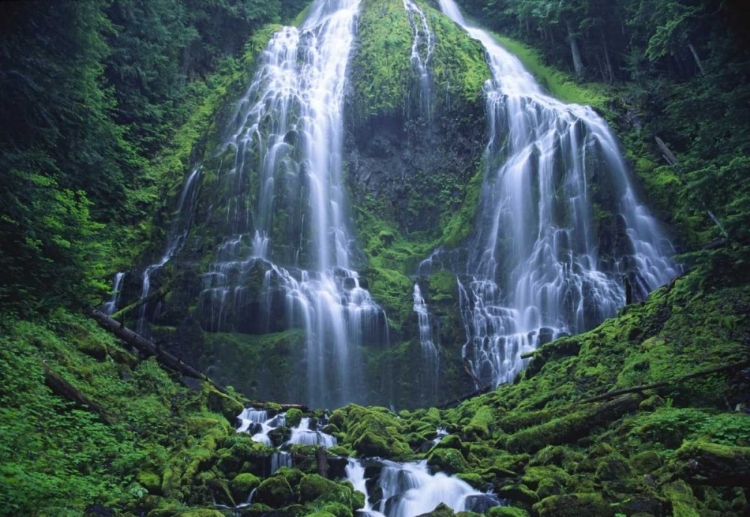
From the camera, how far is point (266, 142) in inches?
849

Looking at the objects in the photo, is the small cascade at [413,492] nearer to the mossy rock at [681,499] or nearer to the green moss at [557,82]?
the mossy rock at [681,499]

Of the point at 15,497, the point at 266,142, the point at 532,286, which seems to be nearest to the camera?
the point at 15,497

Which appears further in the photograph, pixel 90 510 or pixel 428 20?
pixel 428 20

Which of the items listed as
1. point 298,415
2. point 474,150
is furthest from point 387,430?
point 474,150

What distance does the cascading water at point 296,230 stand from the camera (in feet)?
53.2

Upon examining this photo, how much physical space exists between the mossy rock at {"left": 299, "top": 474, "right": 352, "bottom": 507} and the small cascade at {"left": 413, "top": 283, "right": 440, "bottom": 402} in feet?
28.8

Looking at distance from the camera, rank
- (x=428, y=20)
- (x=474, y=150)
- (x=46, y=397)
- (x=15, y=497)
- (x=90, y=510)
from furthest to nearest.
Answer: (x=428, y=20), (x=474, y=150), (x=46, y=397), (x=90, y=510), (x=15, y=497)

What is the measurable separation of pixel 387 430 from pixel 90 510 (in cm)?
633

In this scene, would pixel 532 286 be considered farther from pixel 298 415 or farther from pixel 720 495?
pixel 720 495

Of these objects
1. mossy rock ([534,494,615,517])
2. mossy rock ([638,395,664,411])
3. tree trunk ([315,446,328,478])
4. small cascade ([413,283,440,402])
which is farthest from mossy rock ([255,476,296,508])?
small cascade ([413,283,440,402])

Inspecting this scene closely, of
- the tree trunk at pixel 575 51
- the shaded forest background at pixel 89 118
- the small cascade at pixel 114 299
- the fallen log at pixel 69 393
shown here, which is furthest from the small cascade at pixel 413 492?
the tree trunk at pixel 575 51

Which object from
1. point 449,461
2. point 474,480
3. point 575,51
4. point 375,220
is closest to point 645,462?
point 474,480

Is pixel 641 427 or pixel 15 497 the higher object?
pixel 641 427

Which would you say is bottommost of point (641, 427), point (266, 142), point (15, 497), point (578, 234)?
point (15, 497)
